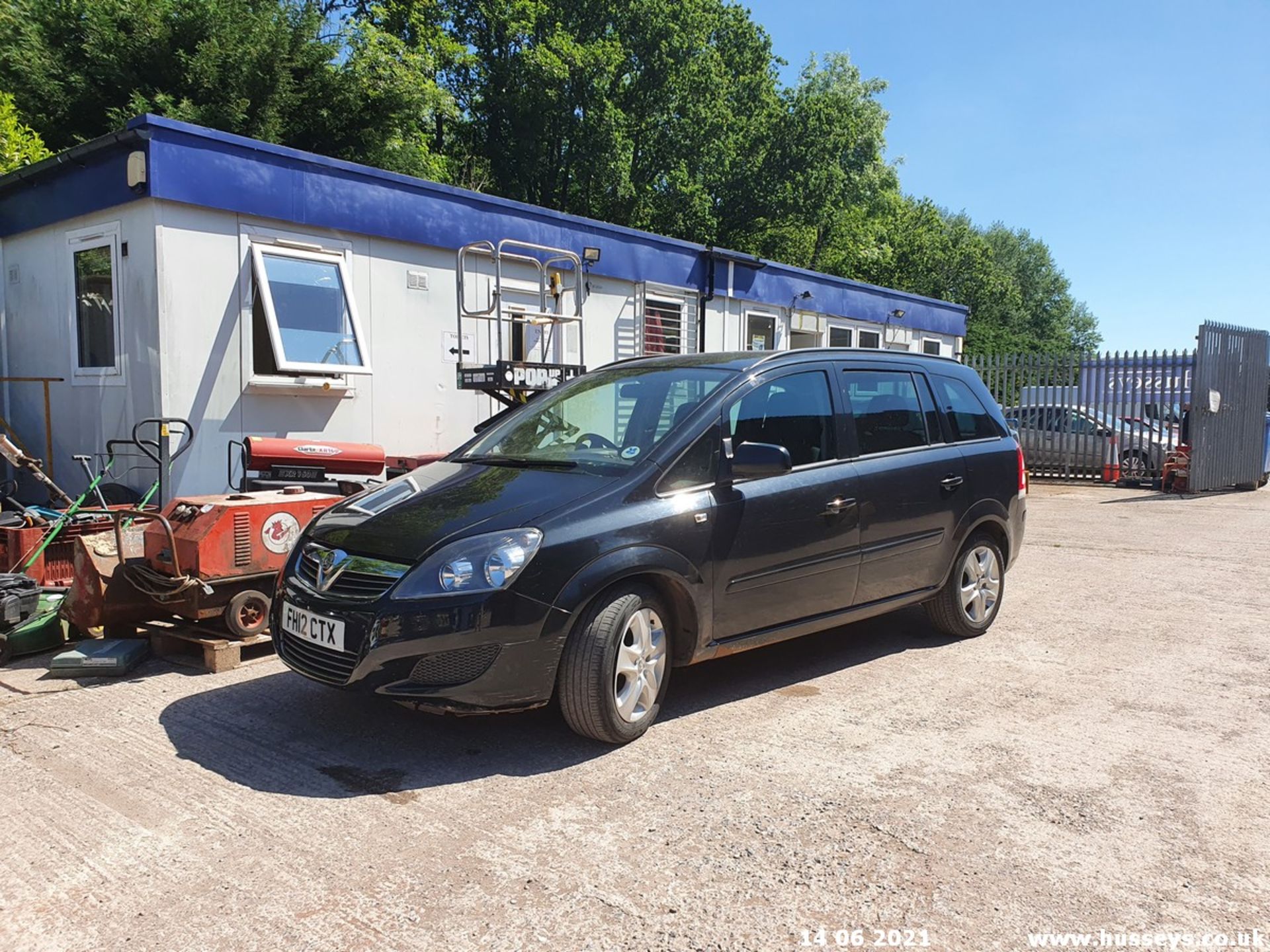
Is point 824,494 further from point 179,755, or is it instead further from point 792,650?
point 179,755

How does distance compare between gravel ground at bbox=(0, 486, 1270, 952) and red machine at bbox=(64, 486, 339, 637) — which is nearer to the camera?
gravel ground at bbox=(0, 486, 1270, 952)

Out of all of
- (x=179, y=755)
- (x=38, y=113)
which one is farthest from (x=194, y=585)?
(x=38, y=113)

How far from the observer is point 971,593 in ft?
19.2

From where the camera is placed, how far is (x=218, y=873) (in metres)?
2.93

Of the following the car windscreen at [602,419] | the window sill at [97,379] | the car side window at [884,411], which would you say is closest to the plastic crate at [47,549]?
the window sill at [97,379]

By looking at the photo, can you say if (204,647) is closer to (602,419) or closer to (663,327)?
(602,419)

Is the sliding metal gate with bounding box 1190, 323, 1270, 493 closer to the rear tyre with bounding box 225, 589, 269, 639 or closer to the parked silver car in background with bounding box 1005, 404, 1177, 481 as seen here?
the parked silver car in background with bounding box 1005, 404, 1177, 481

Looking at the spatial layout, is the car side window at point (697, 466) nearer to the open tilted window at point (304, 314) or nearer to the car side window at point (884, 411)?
the car side window at point (884, 411)

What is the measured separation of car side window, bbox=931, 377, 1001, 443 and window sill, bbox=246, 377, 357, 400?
5464mm

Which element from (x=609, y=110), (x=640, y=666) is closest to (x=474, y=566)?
(x=640, y=666)

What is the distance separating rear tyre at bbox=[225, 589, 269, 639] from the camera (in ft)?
17.4

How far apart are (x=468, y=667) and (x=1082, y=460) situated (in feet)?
54.4

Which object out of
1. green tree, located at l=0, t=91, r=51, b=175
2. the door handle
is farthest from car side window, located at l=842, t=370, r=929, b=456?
green tree, located at l=0, t=91, r=51, b=175

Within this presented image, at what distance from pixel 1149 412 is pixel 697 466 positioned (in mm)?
15439
